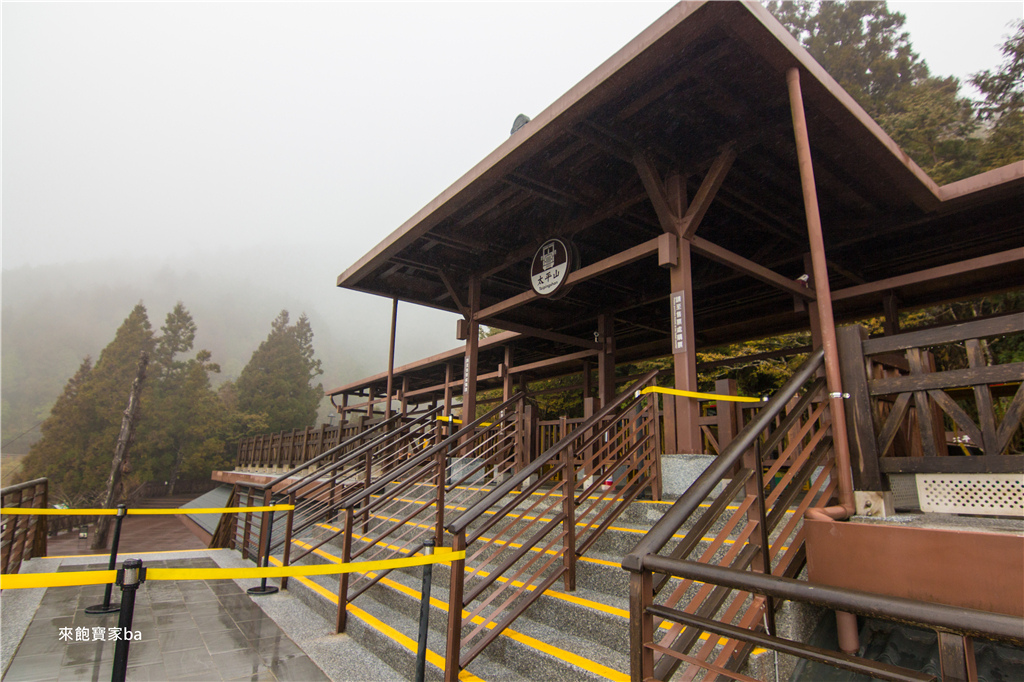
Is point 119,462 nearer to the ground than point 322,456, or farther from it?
nearer to the ground

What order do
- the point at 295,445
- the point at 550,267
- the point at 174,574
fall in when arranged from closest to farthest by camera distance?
the point at 174,574 → the point at 550,267 → the point at 295,445

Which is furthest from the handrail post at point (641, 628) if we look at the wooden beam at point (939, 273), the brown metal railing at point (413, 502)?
the wooden beam at point (939, 273)

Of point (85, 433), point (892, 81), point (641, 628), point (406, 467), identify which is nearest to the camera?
point (641, 628)

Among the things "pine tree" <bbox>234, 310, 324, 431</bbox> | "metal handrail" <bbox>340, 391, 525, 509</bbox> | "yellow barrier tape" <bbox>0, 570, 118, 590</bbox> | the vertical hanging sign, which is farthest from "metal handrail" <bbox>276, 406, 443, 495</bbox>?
"pine tree" <bbox>234, 310, 324, 431</bbox>

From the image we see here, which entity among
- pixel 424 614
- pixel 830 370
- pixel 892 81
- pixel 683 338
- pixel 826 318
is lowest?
pixel 424 614

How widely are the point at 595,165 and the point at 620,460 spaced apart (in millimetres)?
3413

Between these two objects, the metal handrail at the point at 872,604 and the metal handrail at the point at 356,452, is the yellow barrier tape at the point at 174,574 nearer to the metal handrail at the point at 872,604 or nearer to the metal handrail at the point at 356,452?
the metal handrail at the point at 872,604

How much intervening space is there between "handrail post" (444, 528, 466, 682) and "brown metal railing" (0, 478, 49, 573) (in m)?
5.26

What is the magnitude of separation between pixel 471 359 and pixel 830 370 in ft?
19.8

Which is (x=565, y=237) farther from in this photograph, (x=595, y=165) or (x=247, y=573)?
(x=247, y=573)

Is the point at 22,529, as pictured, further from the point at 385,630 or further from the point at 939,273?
the point at 939,273

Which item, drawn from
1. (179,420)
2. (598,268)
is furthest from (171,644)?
(179,420)

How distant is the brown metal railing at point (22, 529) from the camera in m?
5.49

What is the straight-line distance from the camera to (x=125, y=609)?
1860 millimetres
